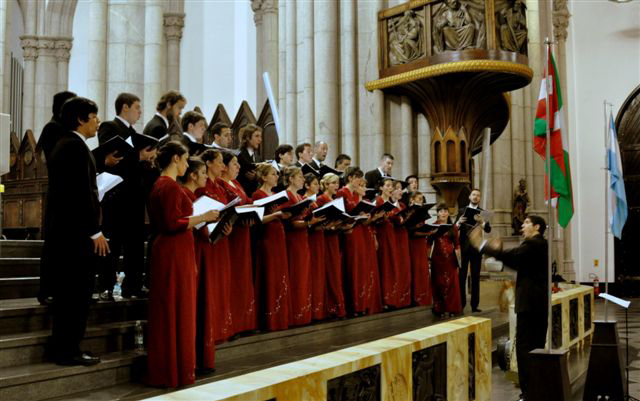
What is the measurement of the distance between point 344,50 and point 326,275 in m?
5.23

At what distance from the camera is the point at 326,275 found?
7141 millimetres

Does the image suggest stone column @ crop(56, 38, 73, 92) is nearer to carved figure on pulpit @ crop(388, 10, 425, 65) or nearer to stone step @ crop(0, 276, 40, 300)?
carved figure on pulpit @ crop(388, 10, 425, 65)

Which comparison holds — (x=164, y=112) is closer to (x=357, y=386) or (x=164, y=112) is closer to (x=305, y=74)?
(x=357, y=386)

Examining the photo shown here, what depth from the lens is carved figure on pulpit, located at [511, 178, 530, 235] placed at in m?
14.2

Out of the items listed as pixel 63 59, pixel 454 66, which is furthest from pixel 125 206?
pixel 63 59

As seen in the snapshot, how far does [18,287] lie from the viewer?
18.8ft

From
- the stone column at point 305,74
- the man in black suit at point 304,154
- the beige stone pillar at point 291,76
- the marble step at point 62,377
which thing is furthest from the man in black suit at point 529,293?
the beige stone pillar at point 291,76

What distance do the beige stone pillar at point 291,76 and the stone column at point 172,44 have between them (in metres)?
8.30

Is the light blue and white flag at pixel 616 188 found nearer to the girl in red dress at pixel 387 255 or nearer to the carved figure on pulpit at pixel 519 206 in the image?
the girl in red dress at pixel 387 255

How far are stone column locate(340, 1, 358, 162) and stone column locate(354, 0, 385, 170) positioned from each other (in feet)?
0.27

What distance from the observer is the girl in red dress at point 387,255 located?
8.12 m

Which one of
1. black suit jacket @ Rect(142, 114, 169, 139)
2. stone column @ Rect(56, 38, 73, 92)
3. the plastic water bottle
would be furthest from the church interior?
stone column @ Rect(56, 38, 73, 92)

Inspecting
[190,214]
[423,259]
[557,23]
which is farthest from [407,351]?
[557,23]

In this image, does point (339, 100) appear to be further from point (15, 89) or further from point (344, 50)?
point (15, 89)
